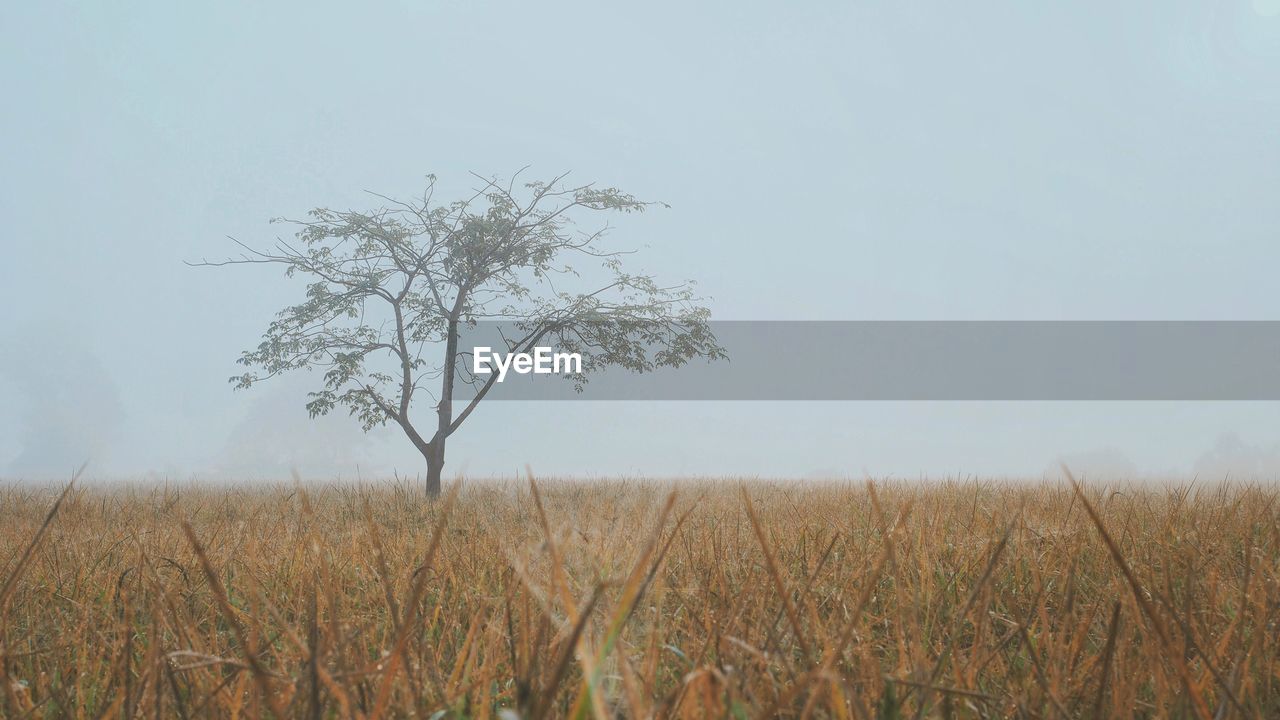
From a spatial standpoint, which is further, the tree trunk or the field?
the tree trunk

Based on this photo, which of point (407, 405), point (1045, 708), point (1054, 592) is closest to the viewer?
point (1045, 708)

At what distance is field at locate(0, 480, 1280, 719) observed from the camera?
1.03 meters

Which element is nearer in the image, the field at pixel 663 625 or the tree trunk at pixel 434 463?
the field at pixel 663 625

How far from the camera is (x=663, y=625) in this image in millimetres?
2121

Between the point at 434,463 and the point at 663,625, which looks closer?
the point at 663,625

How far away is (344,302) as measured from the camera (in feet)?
47.3

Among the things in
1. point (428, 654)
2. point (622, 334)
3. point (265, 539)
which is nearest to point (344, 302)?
point (622, 334)

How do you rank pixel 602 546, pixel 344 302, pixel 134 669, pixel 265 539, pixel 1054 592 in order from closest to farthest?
pixel 134 669
pixel 1054 592
pixel 602 546
pixel 265 539
pixel 344 302

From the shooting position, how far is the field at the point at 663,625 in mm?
1026

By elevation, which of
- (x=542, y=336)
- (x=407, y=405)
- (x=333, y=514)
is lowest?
(x=333, y=514)

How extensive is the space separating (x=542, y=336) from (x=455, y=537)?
1107 cm

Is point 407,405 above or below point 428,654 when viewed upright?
above

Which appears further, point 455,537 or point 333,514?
point 333,514

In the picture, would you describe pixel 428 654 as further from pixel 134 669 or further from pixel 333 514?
pixel 333 514
